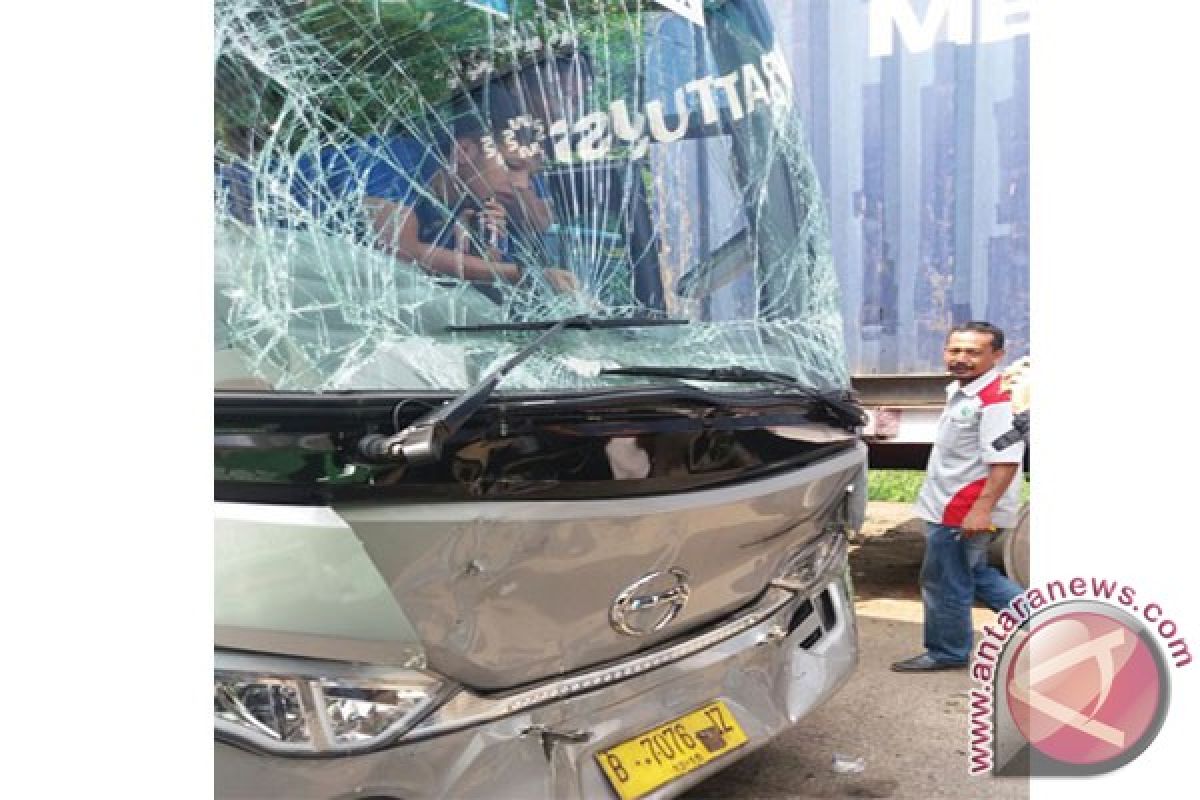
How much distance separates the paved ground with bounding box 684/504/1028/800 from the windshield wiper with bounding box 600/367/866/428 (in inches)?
43.0

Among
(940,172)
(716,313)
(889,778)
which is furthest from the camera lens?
(940,172)

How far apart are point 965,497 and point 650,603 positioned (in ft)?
7.07

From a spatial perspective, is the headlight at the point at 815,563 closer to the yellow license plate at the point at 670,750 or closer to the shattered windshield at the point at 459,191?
the yellow license plate at the point at 670,750

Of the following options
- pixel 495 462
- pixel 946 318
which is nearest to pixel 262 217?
pixel 495 462

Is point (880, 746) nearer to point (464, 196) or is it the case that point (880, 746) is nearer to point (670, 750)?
point (670, 750)

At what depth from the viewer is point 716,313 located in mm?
2318

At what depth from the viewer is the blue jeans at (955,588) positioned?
3684 mm


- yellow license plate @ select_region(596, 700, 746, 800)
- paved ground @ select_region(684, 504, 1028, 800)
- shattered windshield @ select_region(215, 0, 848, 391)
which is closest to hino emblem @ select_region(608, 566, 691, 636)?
yellow license plate @ select_region(596, 700, 746, 800)

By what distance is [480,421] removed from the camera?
1635 millimetres

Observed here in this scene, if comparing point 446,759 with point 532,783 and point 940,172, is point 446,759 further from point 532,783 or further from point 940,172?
point 940,172

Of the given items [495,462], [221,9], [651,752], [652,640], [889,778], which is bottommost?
[889,778]
